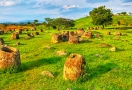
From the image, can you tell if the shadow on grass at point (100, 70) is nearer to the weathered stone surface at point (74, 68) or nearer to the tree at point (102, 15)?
the weathered stone surface at point (74, 68)

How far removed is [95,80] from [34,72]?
263 inches

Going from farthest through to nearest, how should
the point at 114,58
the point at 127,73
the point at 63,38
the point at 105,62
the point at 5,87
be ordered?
the point at 63,38 → the point at 114,58 → the point at 105,62 → the point at 127,73 → the point at 5,87

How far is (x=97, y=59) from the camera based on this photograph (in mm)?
31562

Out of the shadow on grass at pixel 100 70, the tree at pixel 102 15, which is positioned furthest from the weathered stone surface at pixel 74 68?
the tree at pixel 102 15

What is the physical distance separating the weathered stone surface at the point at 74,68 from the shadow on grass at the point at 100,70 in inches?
58.1

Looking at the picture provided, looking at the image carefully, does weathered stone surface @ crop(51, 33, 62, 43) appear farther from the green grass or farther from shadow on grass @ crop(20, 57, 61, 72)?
shadow on grass @ crop(20, 57, 61, 72)

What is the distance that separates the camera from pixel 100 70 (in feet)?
88.9

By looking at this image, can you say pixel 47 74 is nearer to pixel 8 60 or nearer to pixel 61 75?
pixel 61 75

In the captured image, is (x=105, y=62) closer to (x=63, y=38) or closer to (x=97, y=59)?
(x=97, y=59)

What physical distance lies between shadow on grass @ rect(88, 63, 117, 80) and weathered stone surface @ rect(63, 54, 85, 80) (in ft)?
4.84

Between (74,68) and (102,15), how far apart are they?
7896 cm

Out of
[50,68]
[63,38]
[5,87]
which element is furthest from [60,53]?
[63,38]

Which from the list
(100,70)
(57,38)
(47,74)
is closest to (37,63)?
(47,74)

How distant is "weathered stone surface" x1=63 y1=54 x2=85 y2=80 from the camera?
78.8ft
